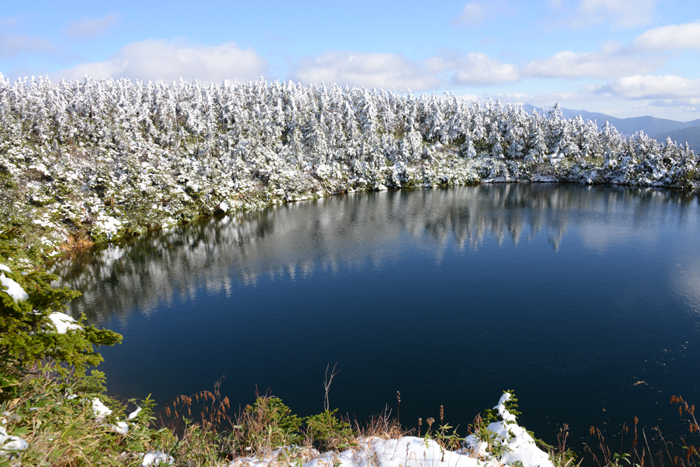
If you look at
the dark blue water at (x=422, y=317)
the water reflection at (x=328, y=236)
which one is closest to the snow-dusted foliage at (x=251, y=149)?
the water reflection at (x=328, y=236)

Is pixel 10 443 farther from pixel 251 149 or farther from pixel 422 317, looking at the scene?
pixel 251 149

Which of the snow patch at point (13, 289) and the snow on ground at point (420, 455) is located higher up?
the snow patch at point (13, 289)

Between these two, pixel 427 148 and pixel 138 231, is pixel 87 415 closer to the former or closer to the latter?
pixel 138 231

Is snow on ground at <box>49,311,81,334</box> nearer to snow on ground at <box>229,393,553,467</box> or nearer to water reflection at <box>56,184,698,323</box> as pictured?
snow on ground at <box>229,393,553,467</box>

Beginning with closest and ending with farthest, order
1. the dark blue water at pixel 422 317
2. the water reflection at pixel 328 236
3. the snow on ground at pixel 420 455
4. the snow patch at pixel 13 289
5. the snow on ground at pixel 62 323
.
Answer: the snow patch at pixel 13 289 → the snow on ground at pixel 62 323 → the snow on ground at pixel 420 455 → the dark blue water at pixel 422 317 → the water reflection at pixel 328 236

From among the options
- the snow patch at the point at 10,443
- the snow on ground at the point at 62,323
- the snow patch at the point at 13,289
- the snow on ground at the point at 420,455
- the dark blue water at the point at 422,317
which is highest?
the snow patch at the point at 13,289

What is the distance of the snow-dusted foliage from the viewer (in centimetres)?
8488

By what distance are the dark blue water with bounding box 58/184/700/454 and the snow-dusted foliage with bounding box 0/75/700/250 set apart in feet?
58.5

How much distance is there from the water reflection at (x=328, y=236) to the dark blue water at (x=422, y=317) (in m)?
0.48

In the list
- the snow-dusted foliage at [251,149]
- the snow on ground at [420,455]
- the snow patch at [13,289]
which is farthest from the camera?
the snow-dusted foliage at [251,149]

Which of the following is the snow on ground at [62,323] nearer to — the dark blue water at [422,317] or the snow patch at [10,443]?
the snow patch at [10,443]

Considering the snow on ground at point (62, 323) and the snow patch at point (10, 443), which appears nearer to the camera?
the snow patch at point (10, 443)

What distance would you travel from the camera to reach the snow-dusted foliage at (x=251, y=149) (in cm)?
8488

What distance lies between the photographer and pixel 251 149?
133m
